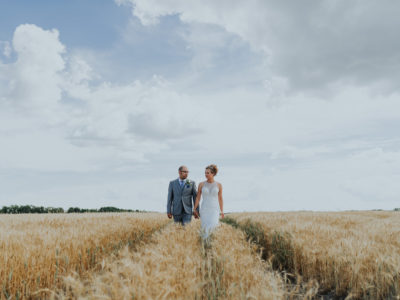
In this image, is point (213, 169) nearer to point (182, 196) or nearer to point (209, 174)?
point (209, 174)

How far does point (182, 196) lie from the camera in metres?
9.78

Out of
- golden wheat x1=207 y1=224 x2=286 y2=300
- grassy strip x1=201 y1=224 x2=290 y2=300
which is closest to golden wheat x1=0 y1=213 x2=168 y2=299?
grassy strip x1=201 y1=224 x2=290 y2=300

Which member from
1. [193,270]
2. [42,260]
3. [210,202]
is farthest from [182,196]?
[193,270]

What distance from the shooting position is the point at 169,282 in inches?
140

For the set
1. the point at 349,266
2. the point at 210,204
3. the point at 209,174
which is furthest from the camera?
the point at 210,204

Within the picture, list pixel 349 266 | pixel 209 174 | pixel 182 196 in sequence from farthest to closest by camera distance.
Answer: pixel 182 196 → pixel 209 174 → pixel 349 266

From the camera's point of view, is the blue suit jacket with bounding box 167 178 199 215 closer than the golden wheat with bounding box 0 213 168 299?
No

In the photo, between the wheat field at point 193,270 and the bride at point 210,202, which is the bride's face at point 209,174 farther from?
the wheat field at point 193,270

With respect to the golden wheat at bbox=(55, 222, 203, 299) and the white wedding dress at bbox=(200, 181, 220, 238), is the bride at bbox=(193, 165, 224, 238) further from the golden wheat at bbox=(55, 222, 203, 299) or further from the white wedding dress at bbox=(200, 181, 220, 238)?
the golden wheat at bbox=(55, 222, 203, 299)

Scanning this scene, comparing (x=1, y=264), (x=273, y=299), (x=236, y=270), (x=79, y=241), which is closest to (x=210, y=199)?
(x=79, y=241)

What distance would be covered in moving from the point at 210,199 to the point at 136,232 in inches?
150

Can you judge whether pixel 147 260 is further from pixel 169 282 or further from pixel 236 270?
pixel 236 270

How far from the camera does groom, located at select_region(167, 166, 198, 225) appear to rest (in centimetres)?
973

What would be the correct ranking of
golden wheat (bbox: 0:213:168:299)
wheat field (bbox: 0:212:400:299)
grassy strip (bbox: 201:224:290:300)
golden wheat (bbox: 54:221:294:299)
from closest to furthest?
1. golden wheat (bbox: 54:221:294:299)
2. wheat field (bbox: 0:212:400:299)
3. grassy strip (bbox: 201:224:290:300)
4. golden wheat (bbox: 0:213:168:299)
